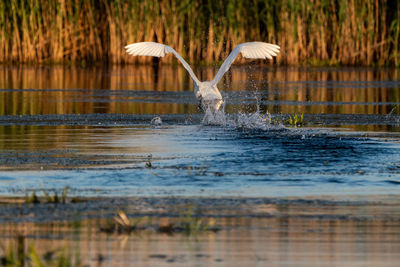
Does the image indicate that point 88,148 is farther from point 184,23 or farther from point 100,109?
point 184,23

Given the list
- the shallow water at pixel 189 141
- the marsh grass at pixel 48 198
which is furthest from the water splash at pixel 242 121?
the marsh grass at pixel 48 198

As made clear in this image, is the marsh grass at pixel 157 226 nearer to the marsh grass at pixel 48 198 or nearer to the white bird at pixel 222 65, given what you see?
the marsh grass at pixel 48 198

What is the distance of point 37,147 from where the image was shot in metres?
11.2

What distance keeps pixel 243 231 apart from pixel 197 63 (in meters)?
22.4

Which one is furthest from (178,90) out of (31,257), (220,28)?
(31,257)

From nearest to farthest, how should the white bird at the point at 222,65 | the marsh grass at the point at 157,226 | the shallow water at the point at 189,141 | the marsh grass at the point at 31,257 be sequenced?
the marsh grass at the point at 31,257 < the marsh grass at the point at 157,226 < the shallow water at the point at 189,141 < the white bird at the point at 222,65

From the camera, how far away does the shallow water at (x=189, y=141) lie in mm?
8719

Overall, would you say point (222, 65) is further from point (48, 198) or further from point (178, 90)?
point (48, 198)

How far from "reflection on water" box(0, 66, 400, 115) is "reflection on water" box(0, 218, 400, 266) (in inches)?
369

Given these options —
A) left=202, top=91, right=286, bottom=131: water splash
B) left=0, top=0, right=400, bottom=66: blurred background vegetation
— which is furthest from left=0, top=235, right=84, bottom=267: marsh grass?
left=0, top=0, right=400, bottom=66: blurred background vegetation

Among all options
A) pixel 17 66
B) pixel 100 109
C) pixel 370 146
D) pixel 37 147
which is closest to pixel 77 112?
pixel 100 109

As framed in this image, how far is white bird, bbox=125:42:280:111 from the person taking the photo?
14453mm

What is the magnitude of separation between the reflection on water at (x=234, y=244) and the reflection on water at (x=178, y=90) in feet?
30.7

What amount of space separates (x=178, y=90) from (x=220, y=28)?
7.55 meters
